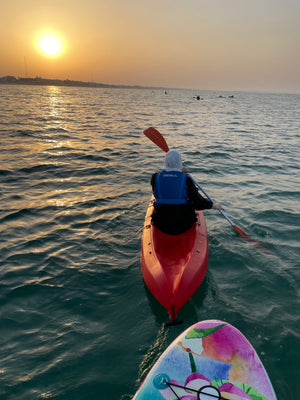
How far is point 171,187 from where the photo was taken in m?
4.71

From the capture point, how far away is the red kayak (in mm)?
3909

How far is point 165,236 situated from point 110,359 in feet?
7.35

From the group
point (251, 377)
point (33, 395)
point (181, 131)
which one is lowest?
point (33, 395)

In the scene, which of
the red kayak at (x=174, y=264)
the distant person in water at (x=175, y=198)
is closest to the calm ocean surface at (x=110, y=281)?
the red kayak at (x=174, y=264)

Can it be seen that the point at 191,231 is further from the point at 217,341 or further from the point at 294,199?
the point at 294,199

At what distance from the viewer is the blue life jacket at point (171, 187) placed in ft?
15.4

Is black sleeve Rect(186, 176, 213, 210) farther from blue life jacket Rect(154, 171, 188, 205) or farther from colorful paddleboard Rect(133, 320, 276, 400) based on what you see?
colorful paddleboard Rect(133, 320, 276, 400)

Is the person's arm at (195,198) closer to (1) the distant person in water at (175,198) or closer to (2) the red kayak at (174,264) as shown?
(1) the distant person in water at (175,198)

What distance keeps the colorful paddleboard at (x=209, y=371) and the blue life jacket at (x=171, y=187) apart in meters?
2.14

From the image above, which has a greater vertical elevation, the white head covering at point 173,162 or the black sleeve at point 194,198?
the white head covering at point 173,162

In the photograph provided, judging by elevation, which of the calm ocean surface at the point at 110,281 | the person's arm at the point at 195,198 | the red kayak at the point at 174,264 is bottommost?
the calm ocean surface at the point at 110,281

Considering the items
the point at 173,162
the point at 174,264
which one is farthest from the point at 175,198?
the point at 174,264

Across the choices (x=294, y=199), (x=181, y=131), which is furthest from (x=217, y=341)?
(x=181, y=131)

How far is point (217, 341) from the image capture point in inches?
123
